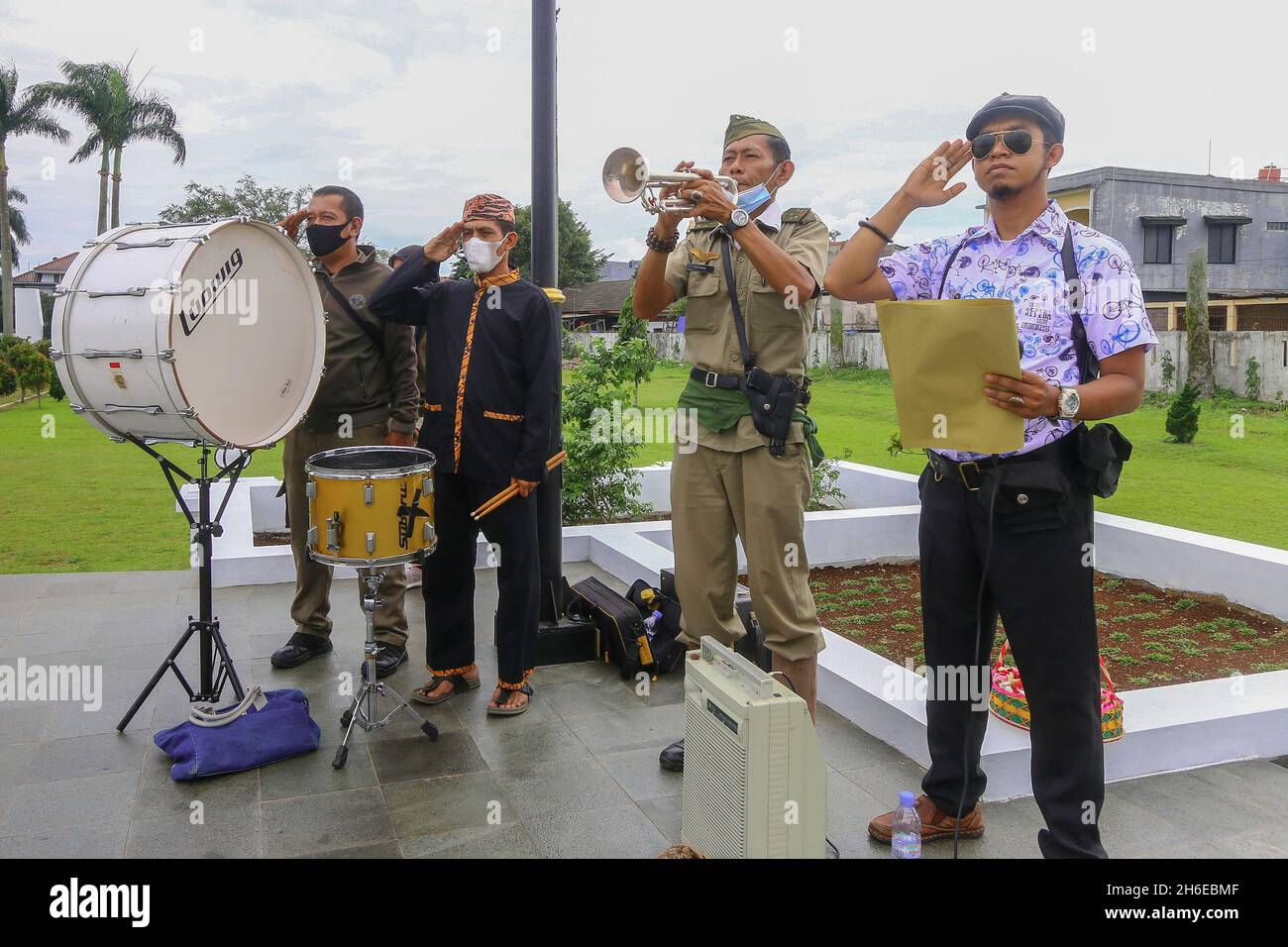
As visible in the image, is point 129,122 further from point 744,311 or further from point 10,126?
point 744,311

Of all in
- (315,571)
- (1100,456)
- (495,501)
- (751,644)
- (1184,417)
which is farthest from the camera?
(1184,417)

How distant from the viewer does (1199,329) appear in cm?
1658

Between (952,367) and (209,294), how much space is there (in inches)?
106

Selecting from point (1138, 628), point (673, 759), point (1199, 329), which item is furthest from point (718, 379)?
point (1199, 329)

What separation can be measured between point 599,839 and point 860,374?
23.2 metres

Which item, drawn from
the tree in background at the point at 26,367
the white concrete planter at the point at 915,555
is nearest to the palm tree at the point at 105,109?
the tree in background at the point at 26,367

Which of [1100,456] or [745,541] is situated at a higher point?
[1100,456]

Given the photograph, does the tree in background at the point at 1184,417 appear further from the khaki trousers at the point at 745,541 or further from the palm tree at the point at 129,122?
the palm tree at the point at 129,122

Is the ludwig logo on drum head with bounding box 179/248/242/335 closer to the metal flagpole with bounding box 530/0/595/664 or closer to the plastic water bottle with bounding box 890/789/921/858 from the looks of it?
→ the metal flagpole with bounding box 530/0/595/664

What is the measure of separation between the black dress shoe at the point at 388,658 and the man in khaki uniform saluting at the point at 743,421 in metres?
1.71

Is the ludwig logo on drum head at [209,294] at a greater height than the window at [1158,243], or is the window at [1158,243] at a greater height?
the window at [1158,243]

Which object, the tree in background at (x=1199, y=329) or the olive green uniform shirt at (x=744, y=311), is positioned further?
the tree in background at (x=1199, y=329)

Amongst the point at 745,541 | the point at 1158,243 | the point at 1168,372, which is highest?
the point at 1158,243

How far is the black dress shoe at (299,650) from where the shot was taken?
4.82 meters
